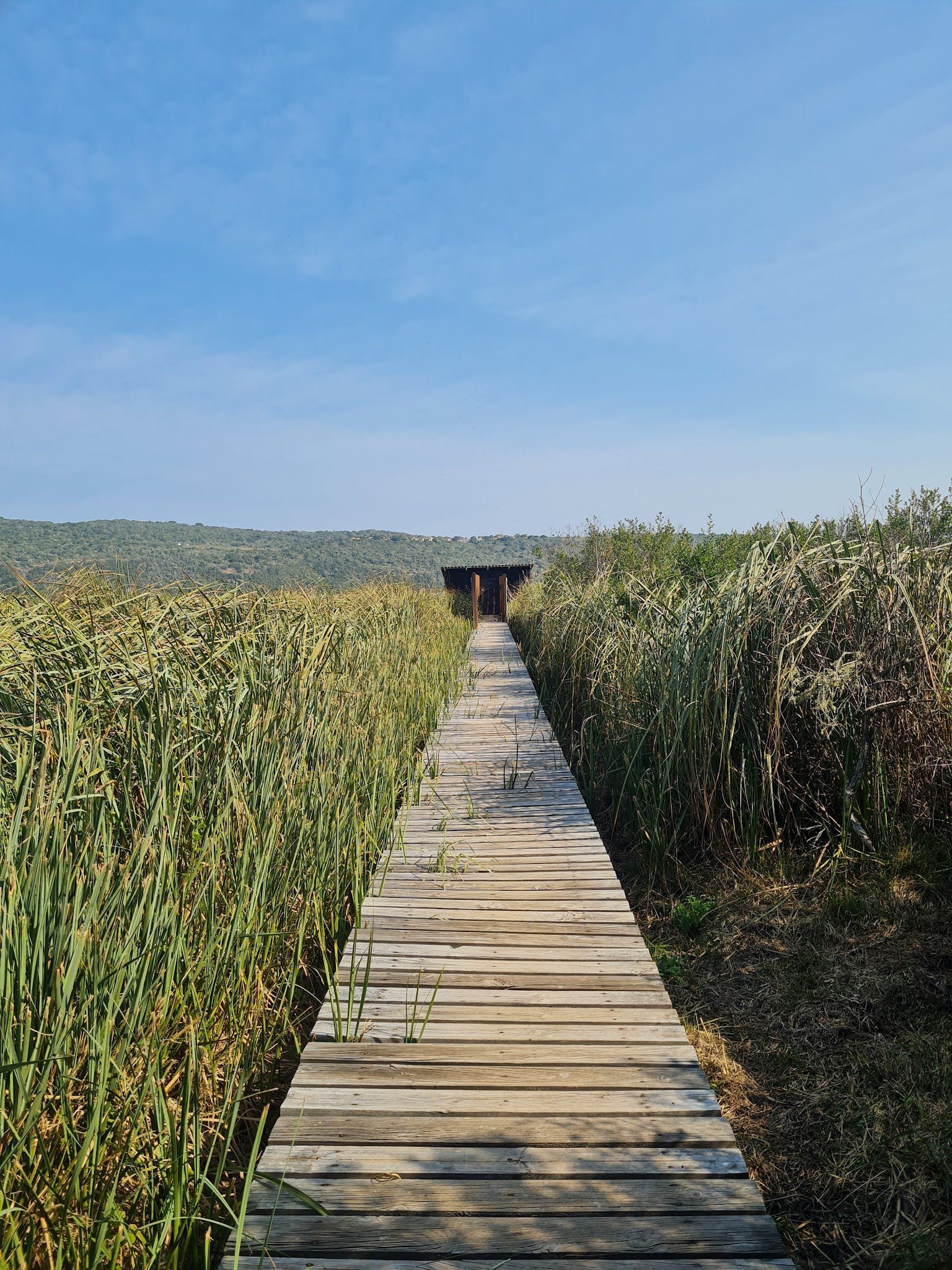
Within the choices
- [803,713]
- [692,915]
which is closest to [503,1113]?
[692,915]

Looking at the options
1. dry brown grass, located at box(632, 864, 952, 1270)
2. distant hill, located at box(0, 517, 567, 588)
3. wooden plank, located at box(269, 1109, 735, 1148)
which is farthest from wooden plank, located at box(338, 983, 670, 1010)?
distant hill, located at box(0, 517, 567, 588)

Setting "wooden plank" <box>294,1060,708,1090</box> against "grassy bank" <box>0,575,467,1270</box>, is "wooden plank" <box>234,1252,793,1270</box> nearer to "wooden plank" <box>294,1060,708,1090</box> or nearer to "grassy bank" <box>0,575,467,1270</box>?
"grassy bank" <box>0,575,467,1270</box>

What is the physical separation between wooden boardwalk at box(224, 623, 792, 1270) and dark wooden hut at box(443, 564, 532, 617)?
632 inches

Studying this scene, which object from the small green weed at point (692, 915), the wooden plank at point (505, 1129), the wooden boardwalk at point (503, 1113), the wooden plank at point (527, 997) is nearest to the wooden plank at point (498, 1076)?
the wooden boardwalk at point (503, 1113)

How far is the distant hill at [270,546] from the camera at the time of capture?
84.3 feet

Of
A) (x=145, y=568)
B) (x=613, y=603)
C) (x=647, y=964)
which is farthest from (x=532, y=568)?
(x=647, y=964)

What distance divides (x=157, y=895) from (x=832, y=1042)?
2.04m

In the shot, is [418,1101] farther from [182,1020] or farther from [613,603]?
[613,603]

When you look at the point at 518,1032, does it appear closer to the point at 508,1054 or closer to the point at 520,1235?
the point at 508,1054

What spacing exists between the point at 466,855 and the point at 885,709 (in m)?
1.90

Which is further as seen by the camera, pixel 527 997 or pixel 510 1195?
pixel 527 997

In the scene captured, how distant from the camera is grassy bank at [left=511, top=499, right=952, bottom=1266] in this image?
195 centimetres

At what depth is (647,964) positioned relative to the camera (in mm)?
2354

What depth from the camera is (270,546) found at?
4709cm
